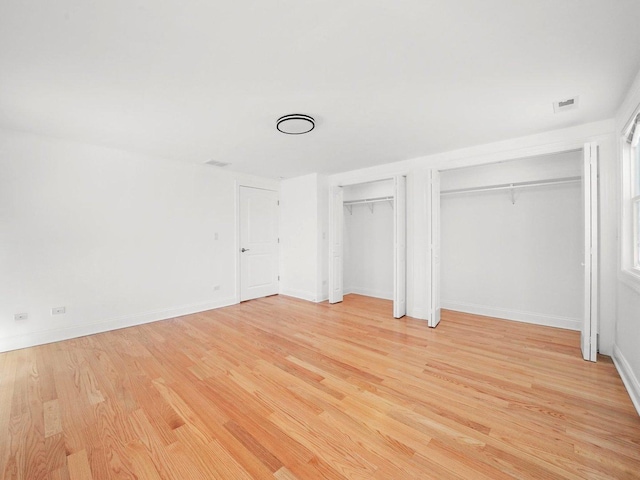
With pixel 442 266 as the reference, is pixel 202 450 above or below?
below

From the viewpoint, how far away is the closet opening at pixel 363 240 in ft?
16.9

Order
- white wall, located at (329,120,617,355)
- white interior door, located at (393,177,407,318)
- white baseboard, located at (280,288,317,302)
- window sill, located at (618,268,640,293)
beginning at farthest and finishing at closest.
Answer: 1. white baseboard, located at (280,288,317,302)
2. white interior door, located at (393,177,407,318)
3. white wall, located at (329,120,617,355)
4. window sill, located at (618,268,640,293)

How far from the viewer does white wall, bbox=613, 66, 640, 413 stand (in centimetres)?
205

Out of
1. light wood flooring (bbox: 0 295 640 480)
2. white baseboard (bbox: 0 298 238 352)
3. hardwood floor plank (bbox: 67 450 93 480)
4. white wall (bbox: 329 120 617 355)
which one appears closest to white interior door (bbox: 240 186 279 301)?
white baseboard (bbox: 0 298 238 352)

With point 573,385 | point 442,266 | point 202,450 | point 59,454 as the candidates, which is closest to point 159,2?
point 202,450

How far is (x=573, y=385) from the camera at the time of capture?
225 centimetres

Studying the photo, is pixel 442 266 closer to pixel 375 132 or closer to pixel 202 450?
pixel 375 132

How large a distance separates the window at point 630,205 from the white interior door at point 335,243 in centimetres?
364

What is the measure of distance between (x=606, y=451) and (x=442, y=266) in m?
3.19

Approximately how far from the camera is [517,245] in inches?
154

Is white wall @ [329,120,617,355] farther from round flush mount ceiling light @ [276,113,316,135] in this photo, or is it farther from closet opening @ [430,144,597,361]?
round flush mount ceiling light @ [276,113,316,135]

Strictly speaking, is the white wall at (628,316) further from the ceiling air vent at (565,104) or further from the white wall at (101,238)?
the white wall at (101,238)

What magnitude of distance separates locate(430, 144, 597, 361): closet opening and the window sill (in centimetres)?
83

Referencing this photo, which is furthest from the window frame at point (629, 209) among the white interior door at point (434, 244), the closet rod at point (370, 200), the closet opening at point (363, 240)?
the closet rod at point (370, 200)
